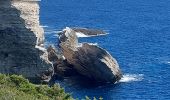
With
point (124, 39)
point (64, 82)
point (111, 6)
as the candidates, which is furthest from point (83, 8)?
point (64, 82)

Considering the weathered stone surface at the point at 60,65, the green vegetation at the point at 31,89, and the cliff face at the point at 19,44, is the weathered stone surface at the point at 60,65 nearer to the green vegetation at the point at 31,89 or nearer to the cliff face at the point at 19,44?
A: the cliff face at the point at 19,44

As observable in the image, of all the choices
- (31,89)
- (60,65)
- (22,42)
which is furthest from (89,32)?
(31,89)

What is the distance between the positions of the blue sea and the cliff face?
768 cm

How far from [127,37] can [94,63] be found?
123 feet

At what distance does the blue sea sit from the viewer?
91562 millimetres

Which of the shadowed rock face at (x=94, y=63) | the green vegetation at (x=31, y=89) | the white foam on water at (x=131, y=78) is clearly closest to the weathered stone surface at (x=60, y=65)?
the shadowed rock face at (x=94, y=63)

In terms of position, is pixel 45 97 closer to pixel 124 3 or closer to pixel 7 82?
pixel 7 82

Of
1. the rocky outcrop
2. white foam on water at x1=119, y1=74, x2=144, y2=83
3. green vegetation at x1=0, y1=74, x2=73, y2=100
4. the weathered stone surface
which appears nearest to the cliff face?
the weathered stone surface

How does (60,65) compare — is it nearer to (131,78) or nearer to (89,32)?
(131,78)

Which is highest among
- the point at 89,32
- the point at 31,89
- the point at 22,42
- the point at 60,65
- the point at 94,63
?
the point at 31,89

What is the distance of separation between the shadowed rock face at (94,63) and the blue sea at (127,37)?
5.02ft

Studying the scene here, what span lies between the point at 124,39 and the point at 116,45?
7.24m

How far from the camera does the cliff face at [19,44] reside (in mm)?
82250

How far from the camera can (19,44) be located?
272 feet
